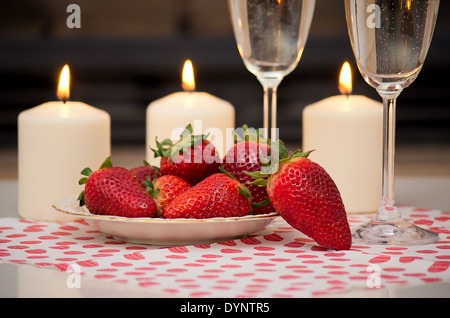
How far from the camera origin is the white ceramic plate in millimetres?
699

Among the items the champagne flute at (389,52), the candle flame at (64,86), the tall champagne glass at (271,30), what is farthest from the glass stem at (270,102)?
the candle flame at (64,86)

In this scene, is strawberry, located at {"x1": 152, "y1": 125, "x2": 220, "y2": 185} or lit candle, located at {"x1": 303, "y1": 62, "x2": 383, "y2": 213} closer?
strawberry, located at {"x1": 152, "y1": 125, "x2": 220, "y2": 185}

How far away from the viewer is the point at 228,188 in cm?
72

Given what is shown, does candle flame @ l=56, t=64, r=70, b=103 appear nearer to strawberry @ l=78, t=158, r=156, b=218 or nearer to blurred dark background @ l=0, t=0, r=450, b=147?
strawberry @ l=78, t=158, r=156, b=218

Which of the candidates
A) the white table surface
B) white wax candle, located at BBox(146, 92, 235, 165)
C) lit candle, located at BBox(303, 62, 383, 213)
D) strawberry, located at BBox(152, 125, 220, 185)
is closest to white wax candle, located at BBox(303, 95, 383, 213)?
lit candle, located at BBox(303, 62, 383, 213)

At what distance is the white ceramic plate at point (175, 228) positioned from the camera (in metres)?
0.70

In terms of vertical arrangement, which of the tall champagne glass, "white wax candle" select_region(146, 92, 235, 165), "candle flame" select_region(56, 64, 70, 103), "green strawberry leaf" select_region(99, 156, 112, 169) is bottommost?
"green strawberry leaf" select_region(99, 156, 112, 169)

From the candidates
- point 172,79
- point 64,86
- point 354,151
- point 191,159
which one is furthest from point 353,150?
point 172,79

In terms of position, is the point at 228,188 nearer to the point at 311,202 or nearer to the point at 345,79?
the point at 311,202

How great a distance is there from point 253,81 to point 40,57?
0.84 metres

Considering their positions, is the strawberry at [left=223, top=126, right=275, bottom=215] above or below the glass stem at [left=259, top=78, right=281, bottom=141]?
below

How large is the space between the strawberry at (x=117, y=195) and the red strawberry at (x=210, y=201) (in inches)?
0.9

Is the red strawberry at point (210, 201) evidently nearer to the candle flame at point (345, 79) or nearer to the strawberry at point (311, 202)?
the strawberry at point (311, 202)
